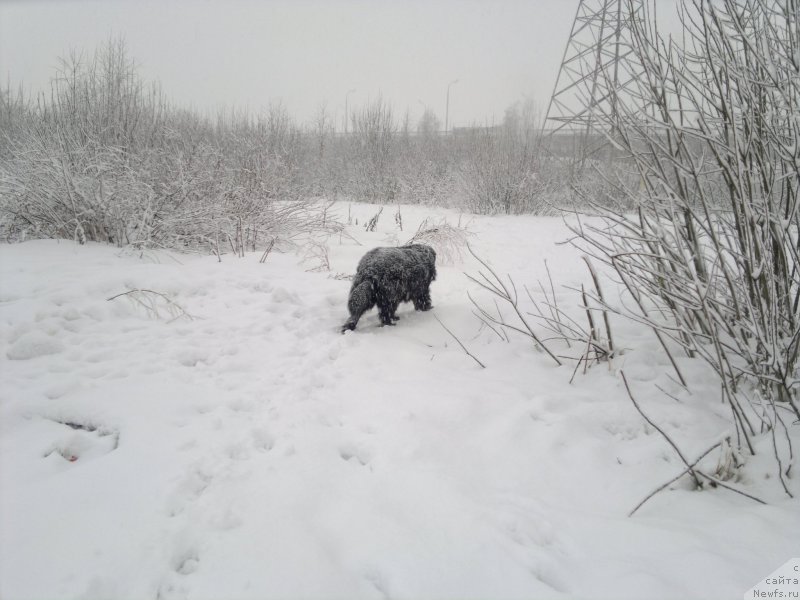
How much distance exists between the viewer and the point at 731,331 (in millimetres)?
1750

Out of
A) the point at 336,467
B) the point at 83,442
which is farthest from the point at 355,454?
the point at 83,442

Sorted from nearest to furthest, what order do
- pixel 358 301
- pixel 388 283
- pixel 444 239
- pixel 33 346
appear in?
pixel 33 346 → pixel 358 301 → pixel 388 283 → pixel 444 239

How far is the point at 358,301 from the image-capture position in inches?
128

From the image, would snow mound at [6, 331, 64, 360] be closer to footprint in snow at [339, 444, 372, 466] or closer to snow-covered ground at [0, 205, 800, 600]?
snow-covered ground at [0, 205, 800, 600]

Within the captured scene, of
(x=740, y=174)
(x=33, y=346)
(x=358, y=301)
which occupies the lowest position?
(x=33, y=346)

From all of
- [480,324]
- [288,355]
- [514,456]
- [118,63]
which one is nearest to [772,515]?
[514,456]

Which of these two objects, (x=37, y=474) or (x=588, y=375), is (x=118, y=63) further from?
(x=588, y=375)

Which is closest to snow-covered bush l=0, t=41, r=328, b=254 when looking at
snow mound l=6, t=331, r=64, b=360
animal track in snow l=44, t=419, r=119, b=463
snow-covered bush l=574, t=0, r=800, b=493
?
snow mound l=6, t=331, r=64, b=360

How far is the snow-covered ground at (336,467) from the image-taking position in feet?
3.98

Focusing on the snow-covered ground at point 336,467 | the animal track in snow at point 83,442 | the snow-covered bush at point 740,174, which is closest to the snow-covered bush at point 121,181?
the snow-covered ground at point 336,467

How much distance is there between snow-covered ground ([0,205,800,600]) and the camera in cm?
121

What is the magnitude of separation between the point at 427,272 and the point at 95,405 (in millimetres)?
2766

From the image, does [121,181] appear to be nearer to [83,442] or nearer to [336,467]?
[83,442]

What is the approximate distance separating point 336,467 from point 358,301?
169 cm
